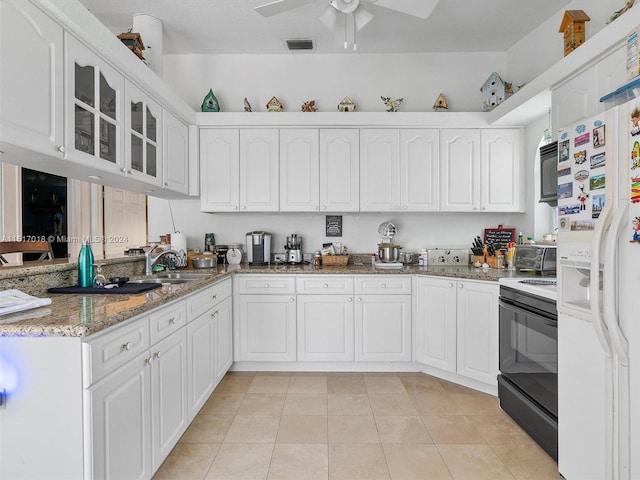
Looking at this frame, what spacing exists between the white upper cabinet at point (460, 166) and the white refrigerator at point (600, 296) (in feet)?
5.59

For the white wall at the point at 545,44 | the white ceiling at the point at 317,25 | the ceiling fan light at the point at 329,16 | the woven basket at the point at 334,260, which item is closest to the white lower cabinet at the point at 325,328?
the woven basket at the point at 334,260

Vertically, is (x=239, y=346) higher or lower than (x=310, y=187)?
lower

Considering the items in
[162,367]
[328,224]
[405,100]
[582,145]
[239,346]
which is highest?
[405,100]

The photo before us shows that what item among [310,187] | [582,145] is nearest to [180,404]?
[310,187]

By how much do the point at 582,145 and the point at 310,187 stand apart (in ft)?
7.24

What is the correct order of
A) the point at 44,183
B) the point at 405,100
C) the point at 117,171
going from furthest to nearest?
1. the point at 44,183
2. the point at 405,100
3. the point at 117,171

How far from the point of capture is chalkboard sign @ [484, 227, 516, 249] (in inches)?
138

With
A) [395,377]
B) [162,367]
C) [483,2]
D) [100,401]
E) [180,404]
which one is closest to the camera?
[100,401]

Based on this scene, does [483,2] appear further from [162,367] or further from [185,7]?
[162,367]

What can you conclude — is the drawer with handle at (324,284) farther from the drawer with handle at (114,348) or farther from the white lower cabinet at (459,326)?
the drawer with handle at (114,348)

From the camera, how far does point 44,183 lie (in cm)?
402

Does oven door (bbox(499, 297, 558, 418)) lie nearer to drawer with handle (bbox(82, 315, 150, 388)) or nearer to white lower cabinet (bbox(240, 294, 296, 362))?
white lower cabinet (bbox(240, 294, 296, 362))

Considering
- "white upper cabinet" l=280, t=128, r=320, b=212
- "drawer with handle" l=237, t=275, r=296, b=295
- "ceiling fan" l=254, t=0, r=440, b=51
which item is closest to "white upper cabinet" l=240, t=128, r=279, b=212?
"white upper cabinet" l=280, t=128, r=320, b=212

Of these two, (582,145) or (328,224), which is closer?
(582,145)
